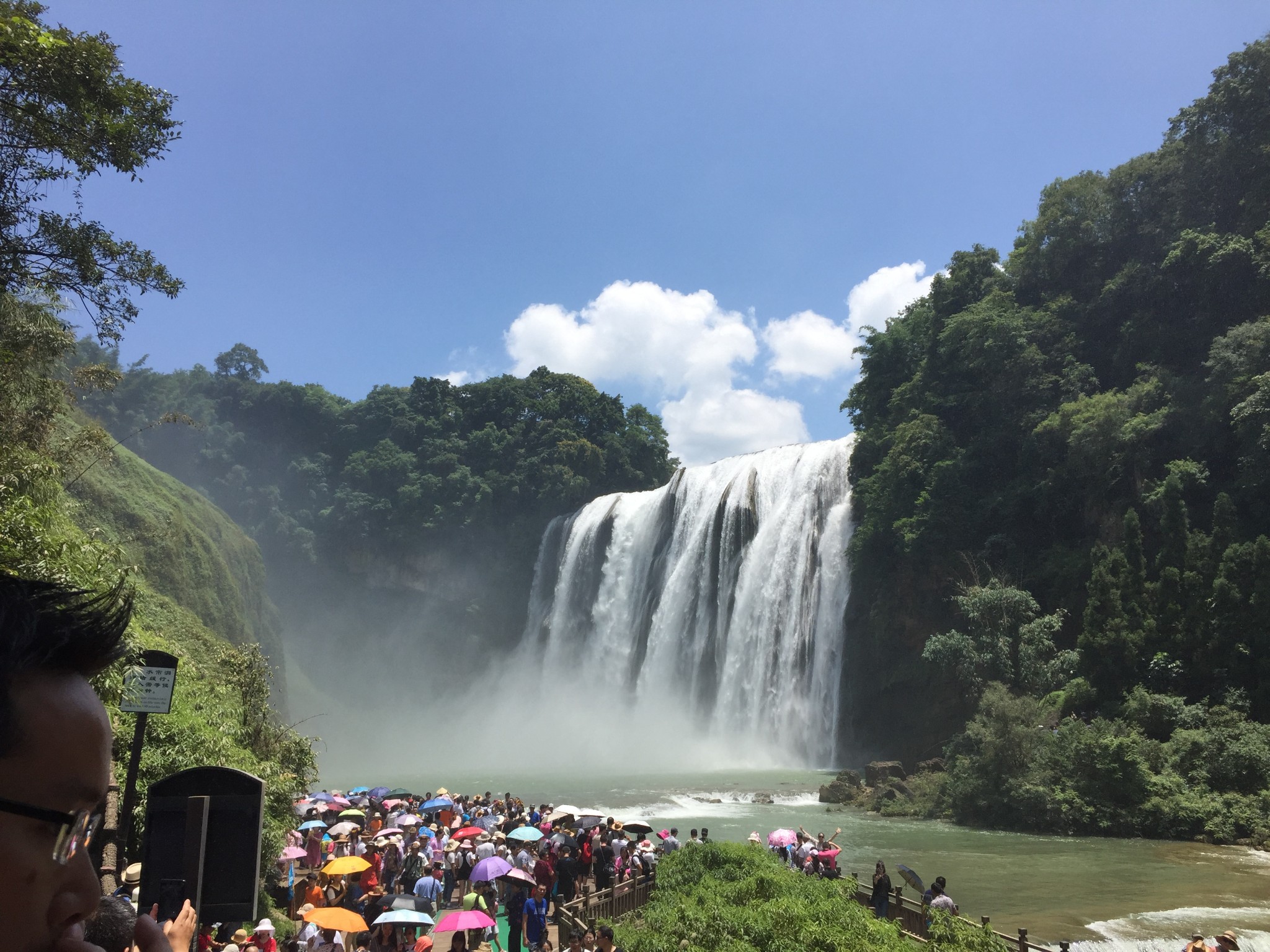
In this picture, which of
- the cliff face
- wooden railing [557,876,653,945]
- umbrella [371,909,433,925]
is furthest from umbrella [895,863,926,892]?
the cliff face

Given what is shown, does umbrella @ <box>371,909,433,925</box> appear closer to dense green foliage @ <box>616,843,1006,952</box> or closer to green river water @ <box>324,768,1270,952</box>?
dense green foliage @ <box>616,843,1006,952</box>

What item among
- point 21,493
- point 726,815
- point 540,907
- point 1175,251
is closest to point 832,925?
point 540,907

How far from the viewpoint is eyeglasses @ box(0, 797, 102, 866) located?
3.34ft

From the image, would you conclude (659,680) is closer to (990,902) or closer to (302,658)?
(990,902)

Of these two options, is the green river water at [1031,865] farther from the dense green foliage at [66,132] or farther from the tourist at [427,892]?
the dense green foliage at [66,132]

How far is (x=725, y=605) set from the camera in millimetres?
36469

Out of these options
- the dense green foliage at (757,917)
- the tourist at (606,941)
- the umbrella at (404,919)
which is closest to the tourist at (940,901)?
the dense green foliage at (757,917)

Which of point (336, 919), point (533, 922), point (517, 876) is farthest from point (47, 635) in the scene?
point (517, 876)

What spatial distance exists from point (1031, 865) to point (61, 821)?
18.6 metres

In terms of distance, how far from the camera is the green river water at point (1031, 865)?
38.8ft

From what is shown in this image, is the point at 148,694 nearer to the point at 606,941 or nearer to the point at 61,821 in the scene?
the point at 606,941

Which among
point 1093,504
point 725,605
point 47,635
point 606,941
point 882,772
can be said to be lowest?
point 882,772

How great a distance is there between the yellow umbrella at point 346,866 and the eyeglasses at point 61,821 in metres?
10.9

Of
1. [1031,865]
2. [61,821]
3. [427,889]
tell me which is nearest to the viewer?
[61,821]
